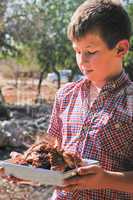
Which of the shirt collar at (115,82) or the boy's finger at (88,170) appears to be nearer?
the boy's finger at (88,170)

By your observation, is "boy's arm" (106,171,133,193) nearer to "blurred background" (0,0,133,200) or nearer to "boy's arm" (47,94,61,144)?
"boy's arm" (47,94,61,144)

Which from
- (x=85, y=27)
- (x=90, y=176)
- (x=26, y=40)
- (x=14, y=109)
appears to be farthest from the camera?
(x=26, y=40)

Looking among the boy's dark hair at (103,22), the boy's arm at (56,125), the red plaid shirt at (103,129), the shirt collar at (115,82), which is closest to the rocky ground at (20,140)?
the boy's arm at (56,125)

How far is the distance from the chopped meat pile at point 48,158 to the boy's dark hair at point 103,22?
0.40 meters

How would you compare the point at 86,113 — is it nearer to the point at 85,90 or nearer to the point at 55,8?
the point at 85,90

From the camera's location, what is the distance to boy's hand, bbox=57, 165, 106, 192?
167 cm

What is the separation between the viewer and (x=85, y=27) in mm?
1854

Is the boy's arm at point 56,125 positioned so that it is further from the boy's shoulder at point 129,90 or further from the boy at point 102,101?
the boy's shoulder at point 129,90

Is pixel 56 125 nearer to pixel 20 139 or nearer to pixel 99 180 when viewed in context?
pixel 99 180

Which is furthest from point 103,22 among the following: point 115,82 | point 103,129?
point 103,129

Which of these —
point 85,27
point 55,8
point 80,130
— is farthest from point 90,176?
point 55,8

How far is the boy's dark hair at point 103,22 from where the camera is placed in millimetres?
1856

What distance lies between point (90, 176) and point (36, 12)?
23.2 meters

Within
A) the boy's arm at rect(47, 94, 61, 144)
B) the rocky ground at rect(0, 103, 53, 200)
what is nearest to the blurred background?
the rocky ground at rect(0, 103, 53, 200)
